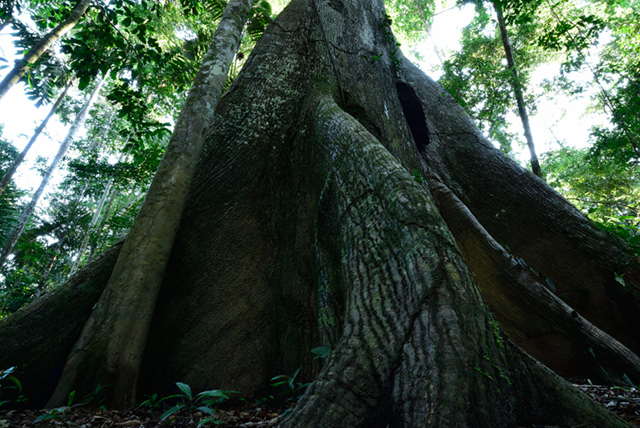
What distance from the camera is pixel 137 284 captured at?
84.7 inches

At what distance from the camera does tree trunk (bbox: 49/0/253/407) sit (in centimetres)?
197

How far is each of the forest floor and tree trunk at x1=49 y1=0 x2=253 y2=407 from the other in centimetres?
12

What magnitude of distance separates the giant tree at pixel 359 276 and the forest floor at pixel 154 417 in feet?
0.48

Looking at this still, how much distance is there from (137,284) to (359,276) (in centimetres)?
151

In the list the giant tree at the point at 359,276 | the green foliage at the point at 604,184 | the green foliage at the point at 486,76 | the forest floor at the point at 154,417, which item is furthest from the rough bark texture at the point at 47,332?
the green foliage at the point at 604,184

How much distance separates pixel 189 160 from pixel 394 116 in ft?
8.59

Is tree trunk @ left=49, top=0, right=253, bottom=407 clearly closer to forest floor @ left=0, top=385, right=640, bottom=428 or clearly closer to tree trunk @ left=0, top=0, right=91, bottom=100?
forest floor @ left=0, top=385, right=640, bottom=428

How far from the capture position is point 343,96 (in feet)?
11.7

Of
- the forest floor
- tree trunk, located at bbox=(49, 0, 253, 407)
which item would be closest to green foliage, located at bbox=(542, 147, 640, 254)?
the forest floor

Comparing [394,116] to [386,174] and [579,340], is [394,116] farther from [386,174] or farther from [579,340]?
[579,340]

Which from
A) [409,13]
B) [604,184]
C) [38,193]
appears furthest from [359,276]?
[409,13]

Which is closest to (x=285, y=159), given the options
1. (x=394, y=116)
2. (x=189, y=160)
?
(x=189, y=160)

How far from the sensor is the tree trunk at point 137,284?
1972 millimetres

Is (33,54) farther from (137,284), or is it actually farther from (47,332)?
(137,284)
